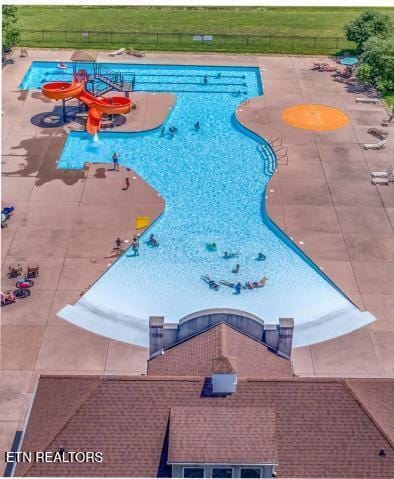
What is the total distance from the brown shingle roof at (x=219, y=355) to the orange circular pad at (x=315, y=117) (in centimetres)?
2952

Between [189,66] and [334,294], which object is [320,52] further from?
[334,294]

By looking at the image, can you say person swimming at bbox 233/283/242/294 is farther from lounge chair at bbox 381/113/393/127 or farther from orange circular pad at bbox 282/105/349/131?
lounge chair at bbox 381/113/393/127

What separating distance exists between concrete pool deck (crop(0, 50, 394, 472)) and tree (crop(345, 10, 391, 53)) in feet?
25.3

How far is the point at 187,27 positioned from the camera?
69375mm

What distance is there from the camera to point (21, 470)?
2084 cm

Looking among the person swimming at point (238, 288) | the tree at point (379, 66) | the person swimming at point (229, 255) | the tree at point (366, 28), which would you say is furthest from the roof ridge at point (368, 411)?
the tree at point (366, 28)

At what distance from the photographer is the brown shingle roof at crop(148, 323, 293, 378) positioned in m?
23.4

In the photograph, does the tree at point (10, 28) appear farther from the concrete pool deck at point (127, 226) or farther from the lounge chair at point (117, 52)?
the lounge chair at point (117, 52)

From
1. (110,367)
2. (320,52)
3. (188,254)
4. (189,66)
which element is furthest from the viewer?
(320,52)

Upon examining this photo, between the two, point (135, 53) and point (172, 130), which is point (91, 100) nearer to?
point (172, 130)

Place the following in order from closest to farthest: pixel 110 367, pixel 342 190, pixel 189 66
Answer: pixel 110 367 < pixel 342 190 < pixel 189 66

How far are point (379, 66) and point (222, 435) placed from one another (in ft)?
144

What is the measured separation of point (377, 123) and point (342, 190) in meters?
11.5

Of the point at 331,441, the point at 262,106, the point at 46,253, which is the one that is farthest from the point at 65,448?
the point at 262,106
